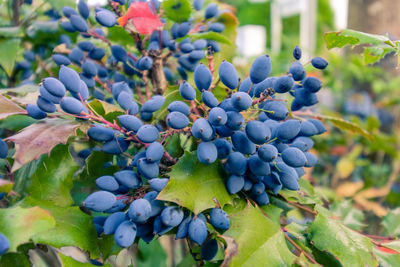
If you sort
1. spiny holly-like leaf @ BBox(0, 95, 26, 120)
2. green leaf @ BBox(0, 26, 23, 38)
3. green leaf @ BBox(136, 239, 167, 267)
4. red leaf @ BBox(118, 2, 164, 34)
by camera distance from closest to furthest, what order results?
spiny holly-like leaf @ BBox(0, 95, 26, 120) < red leaf @ BBox(118, 2, 164, 34) < green leaf @ BBox(0, 26, 23, 38) < green leaf @ BBox(136, 239, 167, 267)

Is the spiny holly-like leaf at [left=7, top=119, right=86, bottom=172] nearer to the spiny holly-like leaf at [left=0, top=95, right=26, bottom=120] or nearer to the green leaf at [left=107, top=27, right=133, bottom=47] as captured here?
the spiny holly-like leaf at [left=0, top=95, right=26, bottom=120]

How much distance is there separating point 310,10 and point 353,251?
351 cm

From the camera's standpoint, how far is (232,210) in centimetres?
55

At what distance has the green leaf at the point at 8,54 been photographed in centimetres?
85

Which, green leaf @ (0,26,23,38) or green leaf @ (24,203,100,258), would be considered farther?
green leaf @ (0,26,23,38)

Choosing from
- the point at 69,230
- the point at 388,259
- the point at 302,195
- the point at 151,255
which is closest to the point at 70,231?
the point at 69,230

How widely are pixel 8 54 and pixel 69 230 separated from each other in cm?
58

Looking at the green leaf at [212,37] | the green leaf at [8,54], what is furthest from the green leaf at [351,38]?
the green leaf at [8,54]

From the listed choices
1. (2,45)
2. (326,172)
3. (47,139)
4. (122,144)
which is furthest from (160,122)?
(326,172)

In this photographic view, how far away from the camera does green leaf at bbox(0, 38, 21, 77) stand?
2.79 ft

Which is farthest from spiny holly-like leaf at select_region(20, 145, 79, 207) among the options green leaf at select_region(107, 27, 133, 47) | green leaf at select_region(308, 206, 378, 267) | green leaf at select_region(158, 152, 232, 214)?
green leaf at select_region(308, 206, 378, 267)

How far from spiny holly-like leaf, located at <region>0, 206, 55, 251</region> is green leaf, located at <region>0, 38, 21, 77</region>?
52 cm

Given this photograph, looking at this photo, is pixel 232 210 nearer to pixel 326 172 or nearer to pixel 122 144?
pixel 122 144

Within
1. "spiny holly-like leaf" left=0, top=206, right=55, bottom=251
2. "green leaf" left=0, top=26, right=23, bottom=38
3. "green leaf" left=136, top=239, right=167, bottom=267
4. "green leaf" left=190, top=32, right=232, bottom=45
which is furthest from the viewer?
"green leaf" left=136, top=239, right=167, bottom=267
